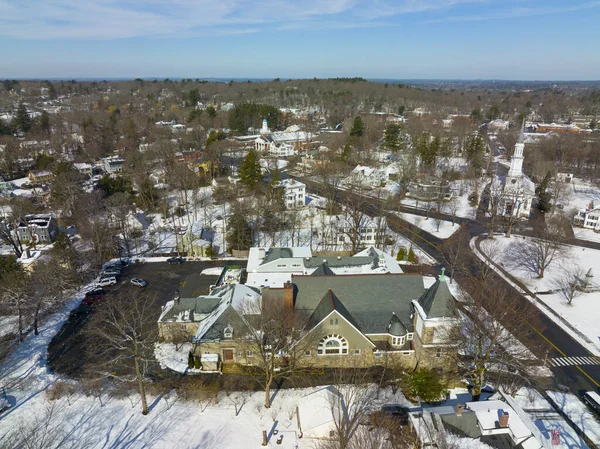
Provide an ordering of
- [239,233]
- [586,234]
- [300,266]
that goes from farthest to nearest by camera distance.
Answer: [586,234] → [239,233] → [300,266]

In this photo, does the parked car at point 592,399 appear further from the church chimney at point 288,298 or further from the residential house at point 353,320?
the church chimney at point 288,298

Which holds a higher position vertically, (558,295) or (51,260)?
(51,260)

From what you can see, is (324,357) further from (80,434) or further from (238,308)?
(80,434)

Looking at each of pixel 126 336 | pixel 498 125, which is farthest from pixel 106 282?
pixel 498 125

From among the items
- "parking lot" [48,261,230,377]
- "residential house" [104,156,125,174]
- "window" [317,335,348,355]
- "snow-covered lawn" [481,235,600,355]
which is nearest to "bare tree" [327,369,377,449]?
"window" [317,335,348,355]

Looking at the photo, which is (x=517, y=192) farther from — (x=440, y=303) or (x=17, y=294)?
(x=17, y=294)

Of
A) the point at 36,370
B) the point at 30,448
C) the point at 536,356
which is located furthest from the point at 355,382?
the point at 36,370
